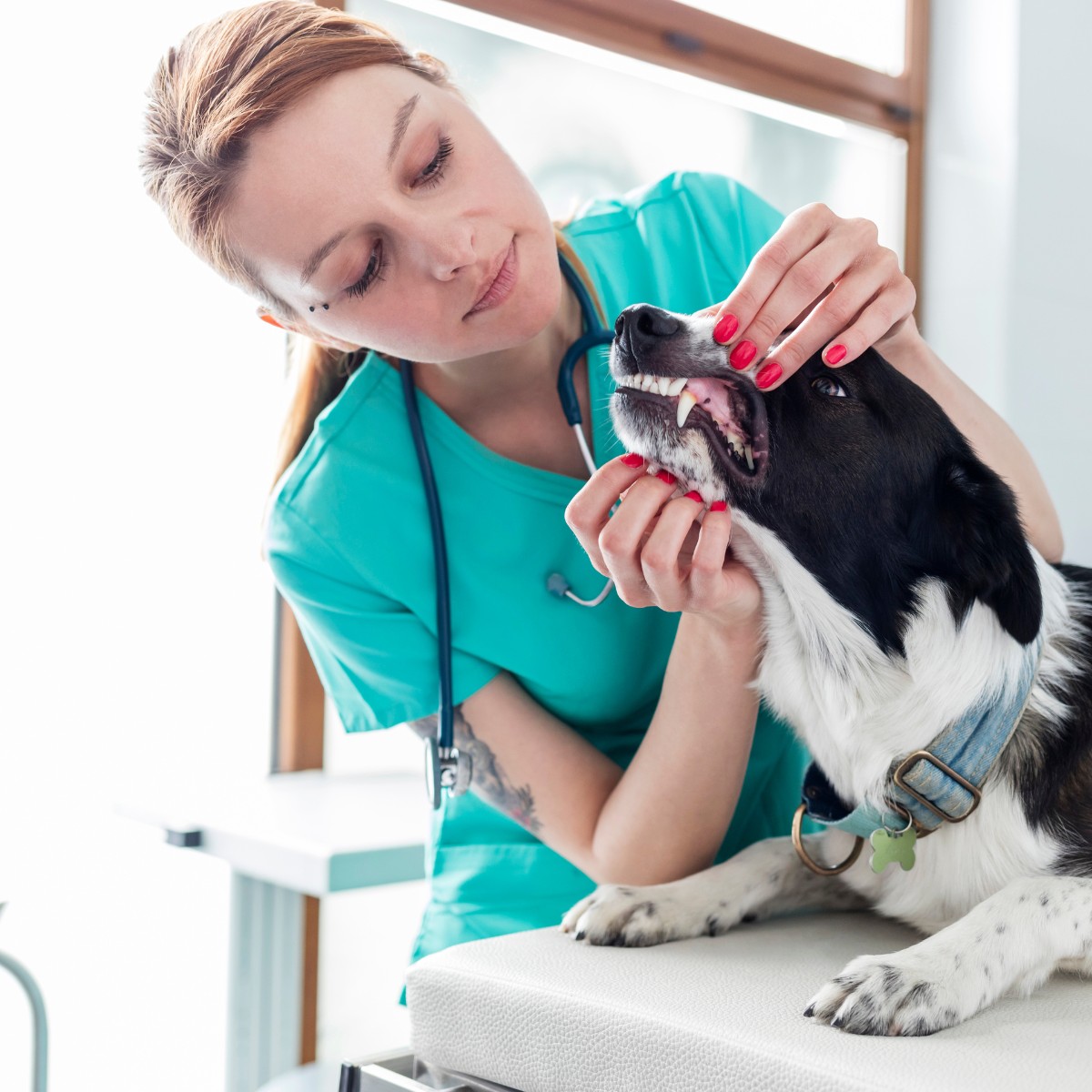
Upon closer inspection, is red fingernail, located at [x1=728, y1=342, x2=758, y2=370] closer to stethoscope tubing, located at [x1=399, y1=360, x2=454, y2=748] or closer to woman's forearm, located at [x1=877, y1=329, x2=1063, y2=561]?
woman's forearm, located at [x1=877, y1=329, x2=1063, y2=561]

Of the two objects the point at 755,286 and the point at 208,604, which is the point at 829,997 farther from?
the point at 208,604

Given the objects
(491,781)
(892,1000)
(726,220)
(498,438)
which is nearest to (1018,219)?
(726,220)


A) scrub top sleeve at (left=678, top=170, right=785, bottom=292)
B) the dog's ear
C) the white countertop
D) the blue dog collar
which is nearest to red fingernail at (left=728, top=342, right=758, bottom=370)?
the dog's ear

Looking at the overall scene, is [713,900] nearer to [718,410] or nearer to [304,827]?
[718,410]

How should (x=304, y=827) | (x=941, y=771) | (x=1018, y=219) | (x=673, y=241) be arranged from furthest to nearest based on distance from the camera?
(x=1018, y=219), (x=304, y=827), (x=673, y=241), (x=941, y=771)

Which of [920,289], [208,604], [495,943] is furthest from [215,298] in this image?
[920,289]

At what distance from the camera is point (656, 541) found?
0.93 meters

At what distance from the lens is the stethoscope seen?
3.97ft

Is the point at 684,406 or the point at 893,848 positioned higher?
the point at 684,406

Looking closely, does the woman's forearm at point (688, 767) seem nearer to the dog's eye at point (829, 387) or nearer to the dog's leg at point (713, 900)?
the dog's leg at point (713, 900)

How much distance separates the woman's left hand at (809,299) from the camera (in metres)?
0.93

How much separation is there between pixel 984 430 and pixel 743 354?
37 cm

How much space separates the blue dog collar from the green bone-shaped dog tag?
11mm

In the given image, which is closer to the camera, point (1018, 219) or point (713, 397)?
point (713, 397)
